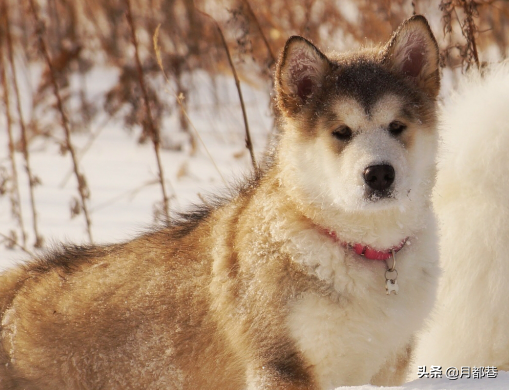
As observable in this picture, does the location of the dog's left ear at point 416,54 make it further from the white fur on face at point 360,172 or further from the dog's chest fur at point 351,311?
the dog's chest fur at point 351,311

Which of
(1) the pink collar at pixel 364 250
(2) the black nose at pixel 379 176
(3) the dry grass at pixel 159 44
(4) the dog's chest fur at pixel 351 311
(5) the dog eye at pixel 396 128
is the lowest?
(4) the dog's chest fur at pixel 351 311

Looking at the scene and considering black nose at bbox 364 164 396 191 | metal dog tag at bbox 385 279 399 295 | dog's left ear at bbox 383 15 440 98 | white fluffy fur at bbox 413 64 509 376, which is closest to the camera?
black nose at bbox 364 164 396 191

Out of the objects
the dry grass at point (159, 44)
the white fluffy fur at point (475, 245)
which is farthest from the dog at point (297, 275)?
the dry grass at point (159, 44)

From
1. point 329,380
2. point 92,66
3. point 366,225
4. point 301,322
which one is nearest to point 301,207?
point 366,225

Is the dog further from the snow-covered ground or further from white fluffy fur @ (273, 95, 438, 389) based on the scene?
the snow-covered ground

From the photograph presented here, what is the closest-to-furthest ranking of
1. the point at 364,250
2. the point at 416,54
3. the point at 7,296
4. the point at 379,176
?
the point at 379,176
the point at 364,250
the point at 416,54
the point at 7,296

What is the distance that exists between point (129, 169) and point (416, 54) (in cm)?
486

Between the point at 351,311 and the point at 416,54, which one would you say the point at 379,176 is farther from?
the point at 416,54

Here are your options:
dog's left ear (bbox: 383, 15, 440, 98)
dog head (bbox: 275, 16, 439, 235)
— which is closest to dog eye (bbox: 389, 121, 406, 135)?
dog head (bbox: 275, 16, 439, 235)

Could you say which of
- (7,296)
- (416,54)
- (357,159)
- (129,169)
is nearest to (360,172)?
(357,159)

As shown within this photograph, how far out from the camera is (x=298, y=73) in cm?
300

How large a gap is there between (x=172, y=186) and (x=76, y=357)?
3.70m

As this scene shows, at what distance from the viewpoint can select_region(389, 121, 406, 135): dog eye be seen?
289 centimetres

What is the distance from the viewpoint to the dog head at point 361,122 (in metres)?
2.74
